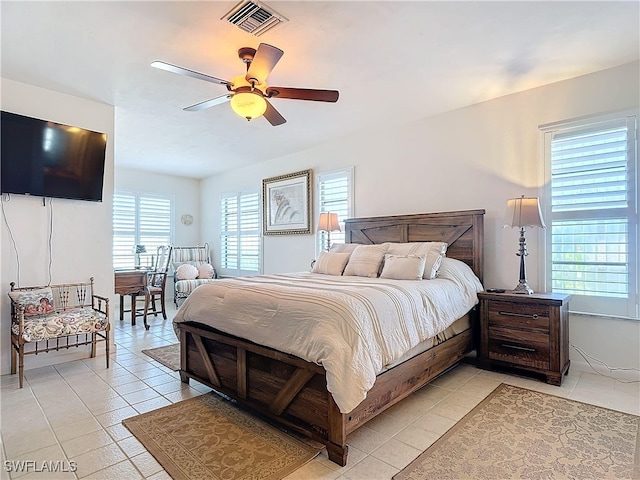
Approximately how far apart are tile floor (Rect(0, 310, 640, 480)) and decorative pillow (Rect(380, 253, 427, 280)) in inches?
37.6

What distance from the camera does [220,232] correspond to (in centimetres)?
768

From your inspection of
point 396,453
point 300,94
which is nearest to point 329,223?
point 300,94

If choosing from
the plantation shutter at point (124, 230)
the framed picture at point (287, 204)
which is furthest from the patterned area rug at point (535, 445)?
the plantation shutter at point (124, 230)

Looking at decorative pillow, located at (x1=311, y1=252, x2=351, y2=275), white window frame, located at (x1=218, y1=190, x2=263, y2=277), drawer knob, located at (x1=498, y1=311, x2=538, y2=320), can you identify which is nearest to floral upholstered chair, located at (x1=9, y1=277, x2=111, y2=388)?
decorative pillow, located at (x1=311, y1=252, x2=351, y2=275)

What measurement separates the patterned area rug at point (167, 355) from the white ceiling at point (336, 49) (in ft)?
9.00

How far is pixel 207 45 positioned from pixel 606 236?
377 cm

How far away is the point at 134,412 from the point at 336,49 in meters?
3.11

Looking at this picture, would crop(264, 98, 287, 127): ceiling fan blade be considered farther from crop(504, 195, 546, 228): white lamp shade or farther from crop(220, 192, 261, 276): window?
crop(220, 192, 261, 276): window

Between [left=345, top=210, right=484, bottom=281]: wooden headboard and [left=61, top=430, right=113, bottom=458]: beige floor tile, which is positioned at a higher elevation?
[left=345, top=210, right=484, bottom=281]: wooden headboard

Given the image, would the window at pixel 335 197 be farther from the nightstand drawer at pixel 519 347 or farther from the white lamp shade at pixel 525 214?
the nightstand drawer at pixel 519 347

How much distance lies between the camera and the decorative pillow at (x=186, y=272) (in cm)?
664

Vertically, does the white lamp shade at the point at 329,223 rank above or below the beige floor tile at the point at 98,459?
above

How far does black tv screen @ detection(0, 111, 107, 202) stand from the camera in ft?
11.0

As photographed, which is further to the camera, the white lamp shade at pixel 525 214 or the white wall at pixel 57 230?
the white wall at pixel 57 230
